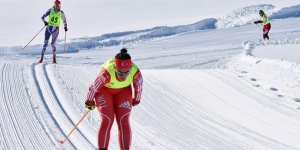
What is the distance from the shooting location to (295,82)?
41.2 ft

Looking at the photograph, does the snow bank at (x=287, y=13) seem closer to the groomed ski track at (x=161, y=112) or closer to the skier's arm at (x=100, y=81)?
the groomed ski track at (x=161, y=112)

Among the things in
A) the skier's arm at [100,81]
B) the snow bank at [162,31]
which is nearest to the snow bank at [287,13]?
the snow bank at [162,31]

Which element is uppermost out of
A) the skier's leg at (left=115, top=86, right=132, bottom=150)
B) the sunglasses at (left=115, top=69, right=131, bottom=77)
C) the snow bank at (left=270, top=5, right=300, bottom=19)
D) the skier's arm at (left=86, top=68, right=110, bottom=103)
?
the snow bank at (left=270, top=5, right=300, bottom=19)

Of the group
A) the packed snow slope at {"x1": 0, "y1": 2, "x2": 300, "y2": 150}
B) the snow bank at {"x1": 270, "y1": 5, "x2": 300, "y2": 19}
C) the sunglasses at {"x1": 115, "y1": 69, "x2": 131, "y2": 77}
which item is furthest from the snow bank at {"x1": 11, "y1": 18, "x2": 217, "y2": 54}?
the sunglasses at {"x1": 115, "y1": 69, "x2": 131, "y2": 77}

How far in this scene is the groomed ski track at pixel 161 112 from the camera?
28.9ft

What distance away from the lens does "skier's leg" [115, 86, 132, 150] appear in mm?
6938

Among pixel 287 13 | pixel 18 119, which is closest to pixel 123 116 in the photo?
pixel 18 119

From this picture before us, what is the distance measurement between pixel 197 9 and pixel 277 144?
28975 mm

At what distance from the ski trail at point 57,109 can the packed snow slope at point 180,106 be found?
0.06 ft

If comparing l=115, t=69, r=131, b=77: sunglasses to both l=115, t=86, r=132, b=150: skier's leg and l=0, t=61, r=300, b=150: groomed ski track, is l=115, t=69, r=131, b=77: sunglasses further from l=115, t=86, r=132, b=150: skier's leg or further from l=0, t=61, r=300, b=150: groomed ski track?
l=0, t=61, r=300, b=150: groomed ski track

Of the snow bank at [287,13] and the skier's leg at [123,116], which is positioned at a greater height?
the snow bank at [287,13]

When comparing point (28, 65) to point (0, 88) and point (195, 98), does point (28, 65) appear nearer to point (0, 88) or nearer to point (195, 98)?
point (0, 88)

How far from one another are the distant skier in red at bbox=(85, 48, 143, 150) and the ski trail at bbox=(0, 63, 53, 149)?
69.3 inches

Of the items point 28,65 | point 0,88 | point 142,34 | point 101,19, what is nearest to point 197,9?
point 101,19
